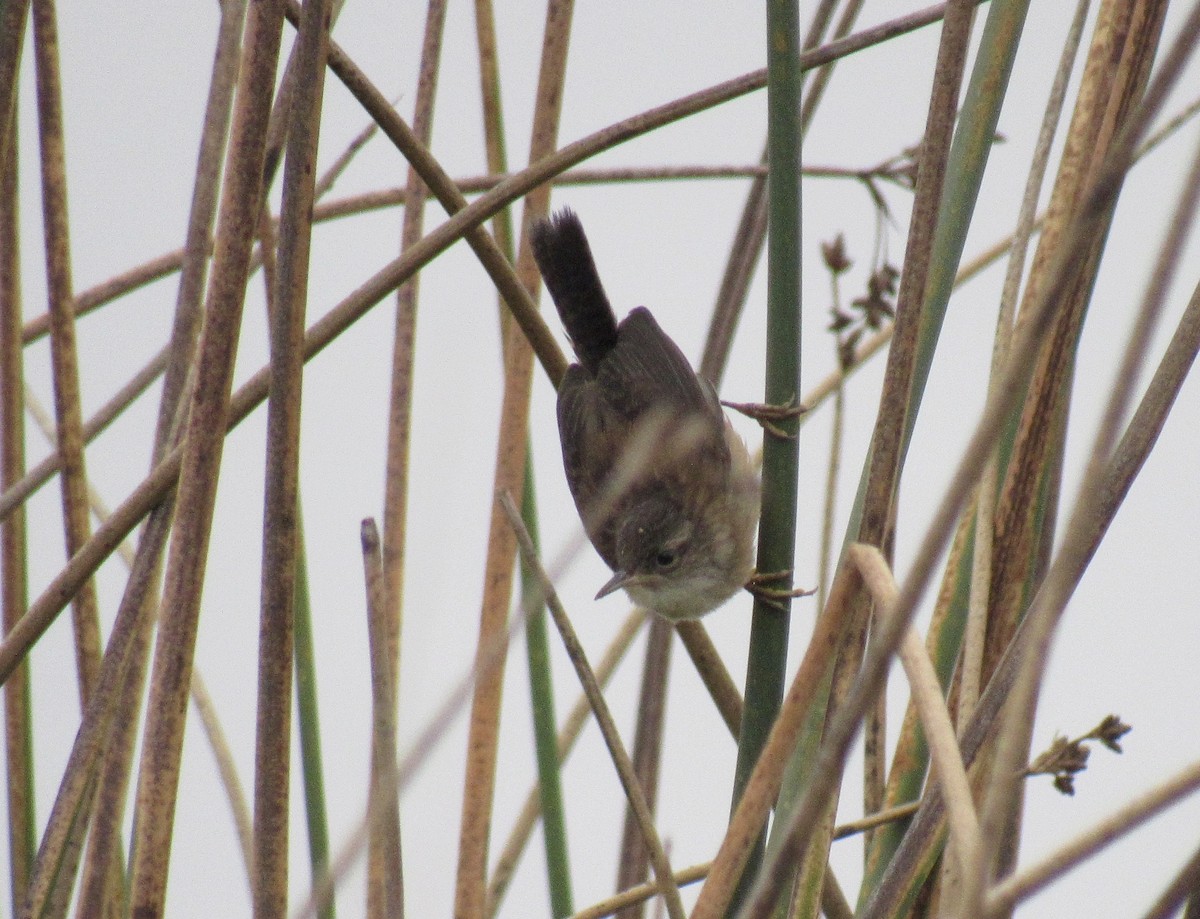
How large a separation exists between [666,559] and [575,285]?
67cm

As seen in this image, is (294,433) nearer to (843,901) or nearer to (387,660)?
(387,660)

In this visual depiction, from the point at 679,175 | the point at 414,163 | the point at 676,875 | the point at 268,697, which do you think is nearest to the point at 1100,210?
the point at 268,697

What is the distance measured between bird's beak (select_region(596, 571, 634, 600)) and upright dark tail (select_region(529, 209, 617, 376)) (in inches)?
23.2

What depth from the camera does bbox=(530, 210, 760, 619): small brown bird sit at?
2.86m

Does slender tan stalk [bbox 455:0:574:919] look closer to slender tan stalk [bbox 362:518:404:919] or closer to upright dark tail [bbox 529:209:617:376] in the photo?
upright dark tail [bbox 529:209:617:376]

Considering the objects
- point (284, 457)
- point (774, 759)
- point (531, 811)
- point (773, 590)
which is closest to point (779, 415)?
point (773, 590)

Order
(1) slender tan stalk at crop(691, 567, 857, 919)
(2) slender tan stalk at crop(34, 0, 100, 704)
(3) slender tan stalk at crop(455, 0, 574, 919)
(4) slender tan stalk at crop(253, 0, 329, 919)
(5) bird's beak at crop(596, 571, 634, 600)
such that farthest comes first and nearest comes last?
(5) bird's beak at crop(596, 571, 634, 600) < (3) slender tan stalk at crop(455, 0, 574, 919) < (2) slender tan stalk at crop(34, 0, 100, 704) < (4) slender tan stalk at crop(253, 0, 329, 919) < (1) slender tan stalk at crop(691, 567, 857, 919)

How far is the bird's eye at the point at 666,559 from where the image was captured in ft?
9.57

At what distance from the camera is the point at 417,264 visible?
1.84m

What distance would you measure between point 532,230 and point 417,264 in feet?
2.08

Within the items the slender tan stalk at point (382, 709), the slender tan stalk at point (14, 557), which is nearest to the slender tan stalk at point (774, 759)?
the slender tan stalk at point (382, 709)

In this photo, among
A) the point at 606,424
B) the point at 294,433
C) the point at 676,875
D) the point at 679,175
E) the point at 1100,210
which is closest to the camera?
the point at 1100,210

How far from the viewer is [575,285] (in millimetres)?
3010

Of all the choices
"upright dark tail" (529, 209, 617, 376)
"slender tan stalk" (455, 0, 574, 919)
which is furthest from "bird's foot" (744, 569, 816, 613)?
"upright dark tail" (529, 209, 617, 376)
